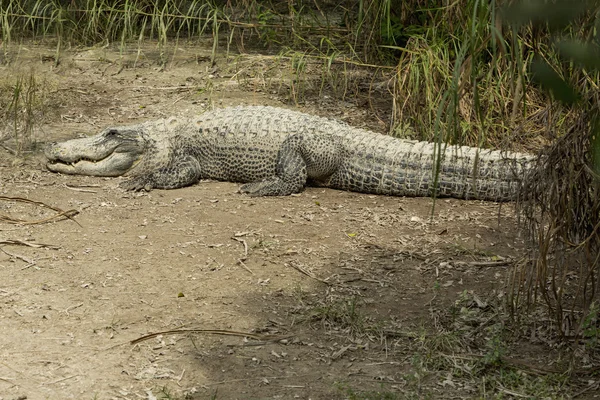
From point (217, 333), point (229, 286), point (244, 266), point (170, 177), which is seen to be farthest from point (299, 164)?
point (217, 333)

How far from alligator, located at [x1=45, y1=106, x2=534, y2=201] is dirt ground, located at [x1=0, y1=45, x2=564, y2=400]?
0.39 ft

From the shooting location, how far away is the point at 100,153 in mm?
5953

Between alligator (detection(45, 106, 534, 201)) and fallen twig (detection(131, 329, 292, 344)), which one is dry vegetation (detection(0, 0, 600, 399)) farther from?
alligator (detection(45, 106, 534, 201))

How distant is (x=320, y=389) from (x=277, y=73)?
15.7 ft

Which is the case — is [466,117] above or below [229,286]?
above

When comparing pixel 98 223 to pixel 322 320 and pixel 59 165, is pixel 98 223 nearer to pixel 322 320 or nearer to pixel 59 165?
pixel 59 165

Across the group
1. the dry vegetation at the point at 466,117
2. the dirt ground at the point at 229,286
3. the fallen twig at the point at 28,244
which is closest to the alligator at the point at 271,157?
the dirt ground at the point at 229,286

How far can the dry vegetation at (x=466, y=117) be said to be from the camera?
2451 mm

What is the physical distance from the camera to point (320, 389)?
311 centimetres

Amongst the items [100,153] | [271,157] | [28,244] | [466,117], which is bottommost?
[28,244]

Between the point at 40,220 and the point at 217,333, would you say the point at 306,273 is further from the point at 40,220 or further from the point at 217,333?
the point at 40,220

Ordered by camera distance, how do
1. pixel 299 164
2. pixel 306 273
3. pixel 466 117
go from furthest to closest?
1. pixel 466 117
2. pixel 299 164
3. pixel 306 273

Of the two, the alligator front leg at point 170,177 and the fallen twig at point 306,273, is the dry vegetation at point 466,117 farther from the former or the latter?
the alligator front leg at point 170,177

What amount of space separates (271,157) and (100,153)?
1307 mm
